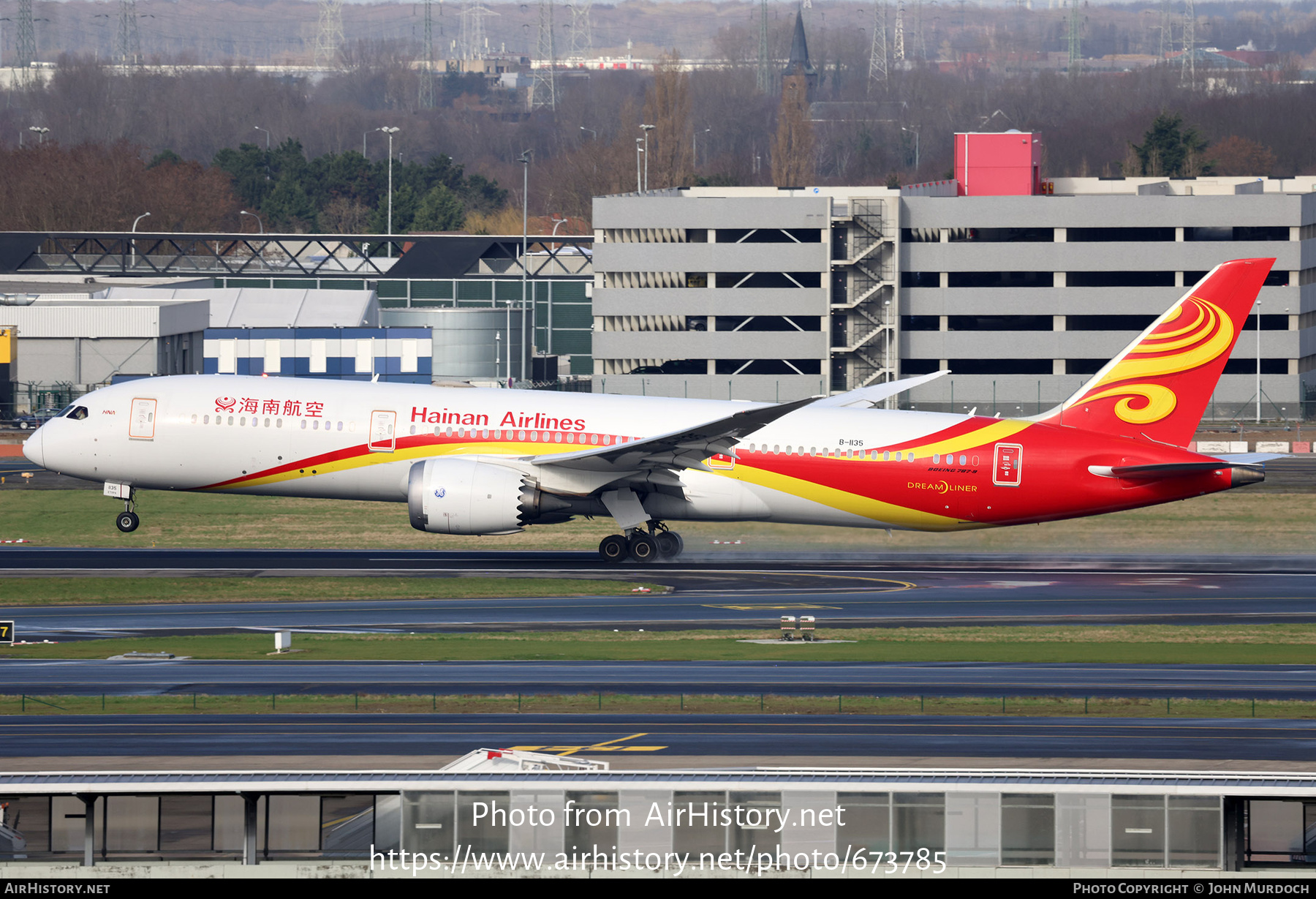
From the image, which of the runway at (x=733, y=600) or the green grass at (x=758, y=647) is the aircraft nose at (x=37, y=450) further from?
the green grass at (x=758, y=647)

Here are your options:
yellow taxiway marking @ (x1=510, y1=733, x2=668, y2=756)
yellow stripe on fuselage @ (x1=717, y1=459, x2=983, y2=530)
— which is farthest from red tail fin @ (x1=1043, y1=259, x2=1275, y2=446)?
yellow taxiway marking @ (x1=510, y1=733, x2=668, y2=756)

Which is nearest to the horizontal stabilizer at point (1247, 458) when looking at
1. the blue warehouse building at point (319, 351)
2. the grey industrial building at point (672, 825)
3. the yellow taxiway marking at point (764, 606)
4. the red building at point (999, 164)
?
the yellow taxiway marking at point (764, 606)

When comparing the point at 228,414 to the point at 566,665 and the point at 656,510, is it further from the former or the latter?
the point at 566,665

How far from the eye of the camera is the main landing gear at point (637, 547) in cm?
5500

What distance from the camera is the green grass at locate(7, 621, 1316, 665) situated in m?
40.9

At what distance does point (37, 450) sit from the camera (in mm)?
54781

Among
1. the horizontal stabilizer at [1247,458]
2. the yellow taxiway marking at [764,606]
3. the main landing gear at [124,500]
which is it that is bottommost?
the yellow taxiway marking at [764,606]

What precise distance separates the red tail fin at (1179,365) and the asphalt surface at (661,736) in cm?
1991

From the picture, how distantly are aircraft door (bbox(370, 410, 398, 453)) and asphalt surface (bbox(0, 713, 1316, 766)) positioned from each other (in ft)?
63.0

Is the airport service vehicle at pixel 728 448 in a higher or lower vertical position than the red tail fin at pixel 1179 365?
lower

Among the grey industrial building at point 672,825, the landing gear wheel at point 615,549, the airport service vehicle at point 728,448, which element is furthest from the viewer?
the landing gear wheel at point 615,549

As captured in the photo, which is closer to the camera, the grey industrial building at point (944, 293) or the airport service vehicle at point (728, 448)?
the airport service vehicle at point (728, 448)

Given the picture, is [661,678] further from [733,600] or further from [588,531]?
[588,531]
